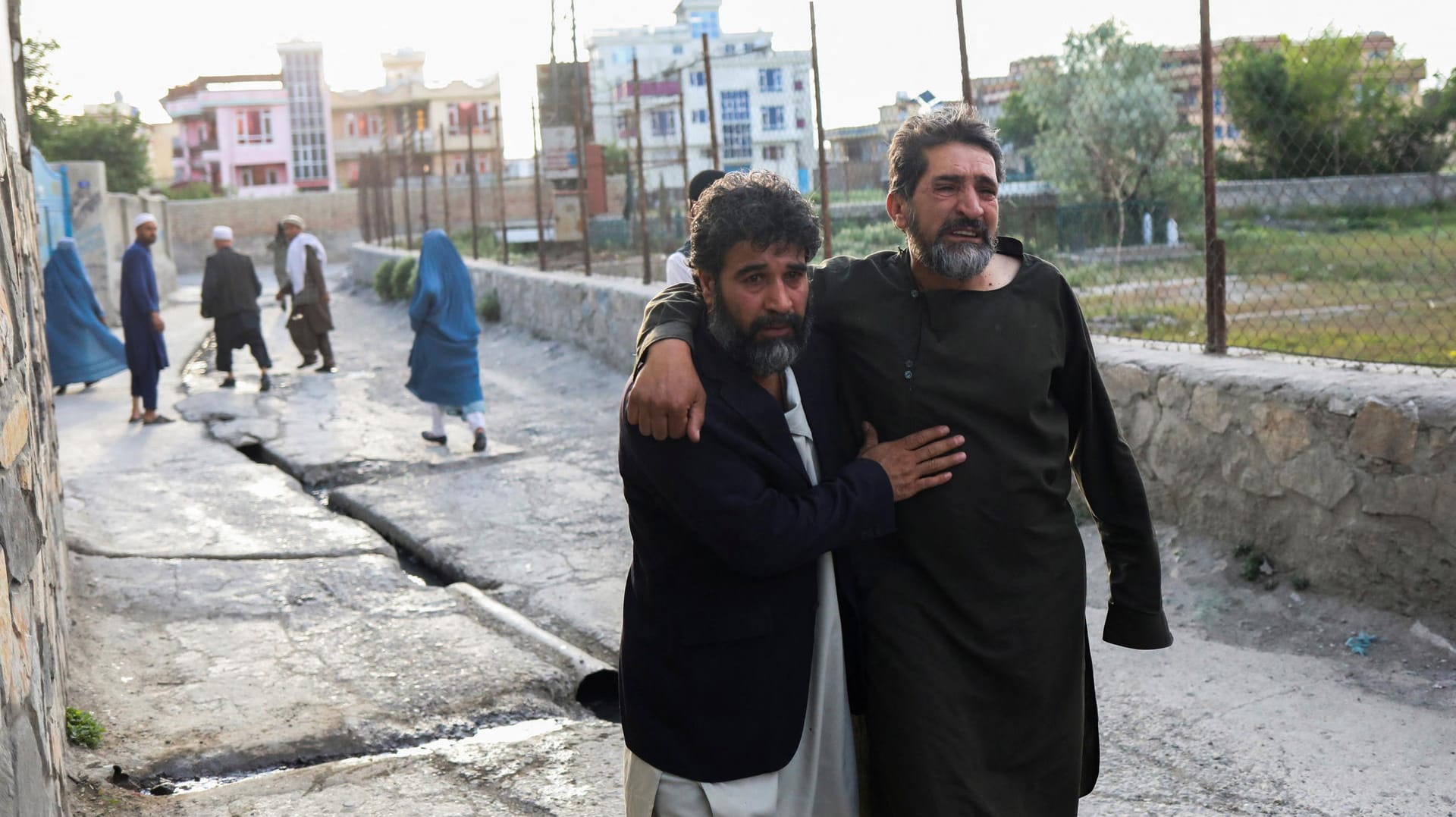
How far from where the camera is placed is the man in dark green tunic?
213 cm

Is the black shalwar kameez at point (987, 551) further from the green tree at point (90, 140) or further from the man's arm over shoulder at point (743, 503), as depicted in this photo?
the green tree at point (90, 140)

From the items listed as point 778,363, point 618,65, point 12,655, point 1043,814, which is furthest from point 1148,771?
point 618,65

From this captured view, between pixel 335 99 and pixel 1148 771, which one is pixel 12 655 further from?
pixel 335 99

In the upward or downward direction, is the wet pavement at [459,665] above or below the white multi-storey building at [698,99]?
below

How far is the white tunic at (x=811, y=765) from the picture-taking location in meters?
2.06

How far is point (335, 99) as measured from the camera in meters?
80.0

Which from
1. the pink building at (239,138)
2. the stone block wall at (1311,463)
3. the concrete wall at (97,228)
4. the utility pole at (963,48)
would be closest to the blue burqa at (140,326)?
the utility pole at (963,48)

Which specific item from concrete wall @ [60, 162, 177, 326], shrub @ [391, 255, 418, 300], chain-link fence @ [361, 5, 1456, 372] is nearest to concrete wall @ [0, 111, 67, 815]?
chain-link fence @ [361, 5, 1456, 372]

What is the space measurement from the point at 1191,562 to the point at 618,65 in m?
69.4

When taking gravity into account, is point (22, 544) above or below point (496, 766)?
above

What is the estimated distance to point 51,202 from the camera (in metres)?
15.5

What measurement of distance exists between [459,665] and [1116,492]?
9.31ft

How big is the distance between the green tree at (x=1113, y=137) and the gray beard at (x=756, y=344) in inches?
716

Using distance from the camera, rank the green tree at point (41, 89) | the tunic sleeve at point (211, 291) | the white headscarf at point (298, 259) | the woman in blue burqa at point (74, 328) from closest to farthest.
→ the woman in blue burqa at point (74, 328)
the tunic sleeve at point (211, 291)
the white headscarf at point (298, 259)
the green tree at point (41, 89)
